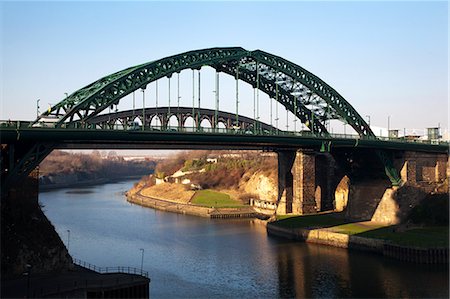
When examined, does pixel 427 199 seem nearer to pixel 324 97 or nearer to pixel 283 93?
pixel 324 97

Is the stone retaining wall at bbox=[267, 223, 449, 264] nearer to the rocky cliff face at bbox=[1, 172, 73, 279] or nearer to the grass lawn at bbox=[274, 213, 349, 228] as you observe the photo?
the grass lawn at bbox=[274, 213, 349, 228]

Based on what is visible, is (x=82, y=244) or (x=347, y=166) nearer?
A: (x=82, y=244)

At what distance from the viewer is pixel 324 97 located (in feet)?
244

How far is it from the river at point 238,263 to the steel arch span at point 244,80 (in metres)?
14.7

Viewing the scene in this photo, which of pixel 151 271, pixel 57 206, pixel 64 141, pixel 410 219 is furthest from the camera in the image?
pixel 57 206

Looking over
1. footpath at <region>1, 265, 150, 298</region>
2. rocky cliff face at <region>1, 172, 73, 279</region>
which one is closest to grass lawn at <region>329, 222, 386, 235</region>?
footpath at <region>1, 265, 150, 298</region>

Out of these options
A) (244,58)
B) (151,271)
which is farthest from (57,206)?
(151,271)

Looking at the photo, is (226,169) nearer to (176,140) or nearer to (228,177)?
(228,177)

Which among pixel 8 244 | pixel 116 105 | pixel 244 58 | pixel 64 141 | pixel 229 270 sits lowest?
pixel 229 270

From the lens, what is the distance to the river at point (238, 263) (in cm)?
4253

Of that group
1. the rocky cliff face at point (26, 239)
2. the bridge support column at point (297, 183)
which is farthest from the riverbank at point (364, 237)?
the rocky cliff face at point (26, 239)

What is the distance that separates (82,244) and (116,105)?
1609 centimetres

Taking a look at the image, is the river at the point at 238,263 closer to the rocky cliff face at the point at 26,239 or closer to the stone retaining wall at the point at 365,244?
→ the stone retaining wall at the point at 365,244

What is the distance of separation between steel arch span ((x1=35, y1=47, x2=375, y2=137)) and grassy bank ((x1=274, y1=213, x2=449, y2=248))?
11326mm
